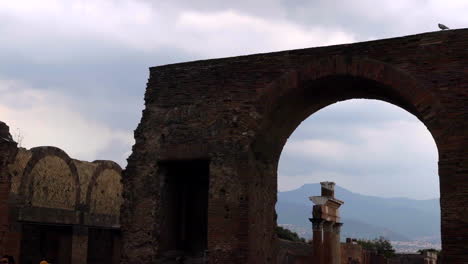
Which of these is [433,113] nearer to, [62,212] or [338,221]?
[62,212]

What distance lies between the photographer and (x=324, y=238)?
19.4 m

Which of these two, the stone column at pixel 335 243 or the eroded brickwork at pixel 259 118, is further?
the stone column at pixel 335 243

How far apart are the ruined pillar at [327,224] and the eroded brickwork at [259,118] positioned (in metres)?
8.34

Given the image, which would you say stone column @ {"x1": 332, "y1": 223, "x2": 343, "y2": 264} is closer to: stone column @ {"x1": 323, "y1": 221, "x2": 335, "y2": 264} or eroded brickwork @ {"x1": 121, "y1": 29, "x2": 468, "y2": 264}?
stone column @ {"x1": 323, "y1": 221, "x2": 335, "y2": 264}

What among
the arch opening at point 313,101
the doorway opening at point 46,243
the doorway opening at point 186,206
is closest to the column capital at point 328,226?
the doorway opening at point 46,243

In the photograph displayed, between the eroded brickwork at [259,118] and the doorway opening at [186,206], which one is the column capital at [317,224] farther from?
the doorway opening at [186,206]

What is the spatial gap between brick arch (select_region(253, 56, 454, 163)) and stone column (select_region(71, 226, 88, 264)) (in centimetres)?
695

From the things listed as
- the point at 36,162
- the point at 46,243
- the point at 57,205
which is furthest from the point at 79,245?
the point at 36,162

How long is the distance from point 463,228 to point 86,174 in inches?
433

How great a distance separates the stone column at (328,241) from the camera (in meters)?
18.9

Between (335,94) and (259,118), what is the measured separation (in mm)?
1418

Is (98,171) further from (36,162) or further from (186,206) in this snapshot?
(186,206)

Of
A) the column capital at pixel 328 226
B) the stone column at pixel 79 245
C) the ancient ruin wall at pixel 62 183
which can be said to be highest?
the ancient ruin wall at pixel 62 183

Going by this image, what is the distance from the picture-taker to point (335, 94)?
10.3m
